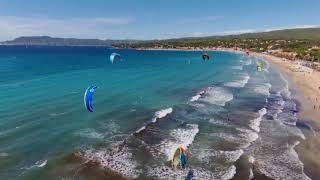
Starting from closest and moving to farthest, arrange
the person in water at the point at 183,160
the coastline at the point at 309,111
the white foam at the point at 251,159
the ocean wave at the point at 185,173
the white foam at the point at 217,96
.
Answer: the ocean wave at the point at 185,173 < the person in water at the point at 183,160 < the white foam at the point at 251,159 < the coastline at the point at 309,111 < the white foam at the point at 217,96

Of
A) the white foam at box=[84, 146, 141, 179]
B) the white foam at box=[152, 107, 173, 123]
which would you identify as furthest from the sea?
the white foam at box=[152, 107, 173, 123]

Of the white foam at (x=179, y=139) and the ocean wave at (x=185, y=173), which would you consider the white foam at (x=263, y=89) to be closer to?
the white foam at (x=179, y=139)

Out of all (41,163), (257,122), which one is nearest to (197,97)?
(257,122)

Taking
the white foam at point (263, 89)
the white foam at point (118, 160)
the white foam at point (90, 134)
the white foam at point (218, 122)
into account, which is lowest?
the white foam at point (263, 89)

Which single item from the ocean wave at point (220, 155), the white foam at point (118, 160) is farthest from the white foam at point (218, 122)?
the white foam at point (118, 160)

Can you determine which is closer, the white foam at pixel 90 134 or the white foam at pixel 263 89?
the white foam at pixel 90 134

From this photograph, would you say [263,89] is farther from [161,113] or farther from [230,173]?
[230,173]
